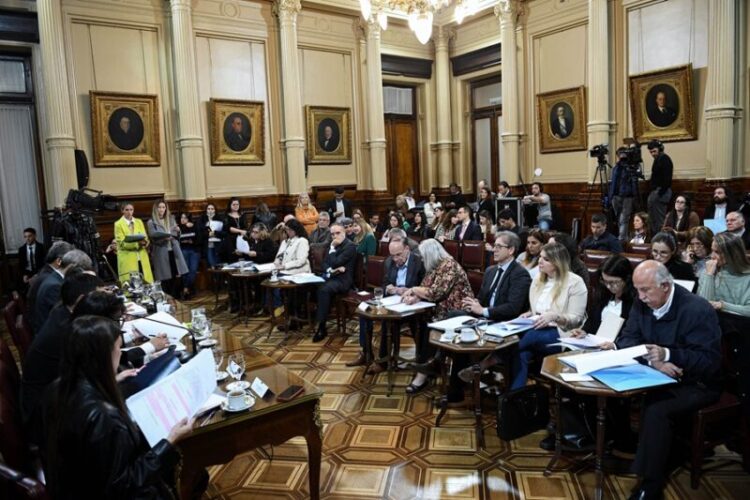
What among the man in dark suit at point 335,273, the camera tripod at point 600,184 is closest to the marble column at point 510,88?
the camera tripod at point 600,184

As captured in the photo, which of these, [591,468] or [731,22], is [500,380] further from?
[731,22]

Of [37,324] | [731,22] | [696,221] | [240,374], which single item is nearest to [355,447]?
[240,374]

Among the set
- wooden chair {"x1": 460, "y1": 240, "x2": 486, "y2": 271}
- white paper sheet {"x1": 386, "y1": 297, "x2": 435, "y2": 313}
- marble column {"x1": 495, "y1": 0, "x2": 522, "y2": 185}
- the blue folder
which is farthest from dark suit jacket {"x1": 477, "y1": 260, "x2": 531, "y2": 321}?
marble column {"x1": 495, "y1": 0, "x2": 522, "y2": 185}

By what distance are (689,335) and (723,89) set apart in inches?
271

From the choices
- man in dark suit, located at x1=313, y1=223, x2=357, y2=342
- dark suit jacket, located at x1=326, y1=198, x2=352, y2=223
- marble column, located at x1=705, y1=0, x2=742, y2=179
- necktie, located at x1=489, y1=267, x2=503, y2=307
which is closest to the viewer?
necktie, located at x1=489, y1=267, x2=503, y2=307

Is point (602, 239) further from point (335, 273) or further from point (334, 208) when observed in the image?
point (334, 208)

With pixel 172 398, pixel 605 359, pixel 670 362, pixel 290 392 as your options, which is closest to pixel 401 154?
pixel 605 359

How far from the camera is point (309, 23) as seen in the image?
36.0ft

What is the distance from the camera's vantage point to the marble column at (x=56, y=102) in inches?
327

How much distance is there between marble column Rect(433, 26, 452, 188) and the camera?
12.8 metres

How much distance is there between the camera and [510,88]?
1120 centimetres

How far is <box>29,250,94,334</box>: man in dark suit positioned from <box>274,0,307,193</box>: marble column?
6688mm

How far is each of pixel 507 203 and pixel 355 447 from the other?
7.38 m

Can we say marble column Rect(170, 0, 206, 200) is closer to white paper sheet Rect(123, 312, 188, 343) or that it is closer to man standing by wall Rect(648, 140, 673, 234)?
white paper sheet Rect(123, 312, 188, 343)
